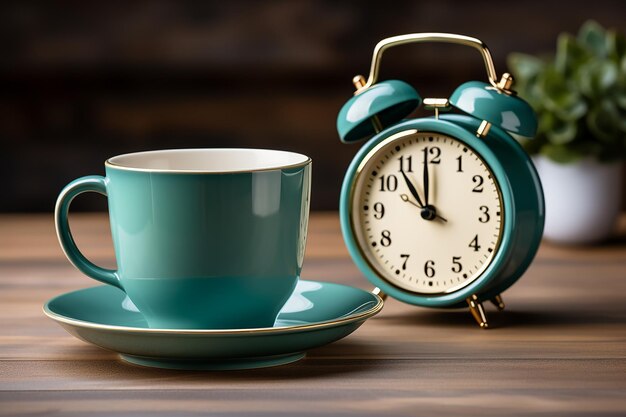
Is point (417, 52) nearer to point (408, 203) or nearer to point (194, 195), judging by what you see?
point (408, 203)

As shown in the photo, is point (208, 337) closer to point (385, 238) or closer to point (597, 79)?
point (385, 238)

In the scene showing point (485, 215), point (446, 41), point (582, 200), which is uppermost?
point (446, 41)

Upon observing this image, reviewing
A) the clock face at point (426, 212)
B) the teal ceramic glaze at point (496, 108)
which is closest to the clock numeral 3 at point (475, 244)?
the clock face at point (426, 212)

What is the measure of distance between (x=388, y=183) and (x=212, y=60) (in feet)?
3.63

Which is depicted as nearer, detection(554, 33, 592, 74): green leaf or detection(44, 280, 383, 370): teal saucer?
detection(44, 280, 383, 370): teal saucer

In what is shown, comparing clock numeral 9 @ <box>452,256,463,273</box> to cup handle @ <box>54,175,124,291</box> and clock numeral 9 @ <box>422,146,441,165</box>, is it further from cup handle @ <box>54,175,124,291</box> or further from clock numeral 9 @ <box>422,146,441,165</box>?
cup handle @ <box>54,175,124,291</box>

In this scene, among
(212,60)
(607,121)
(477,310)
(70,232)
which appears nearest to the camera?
(70,232)

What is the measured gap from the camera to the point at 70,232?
0.82 m

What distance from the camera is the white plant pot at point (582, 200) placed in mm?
1376

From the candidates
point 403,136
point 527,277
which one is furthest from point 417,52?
point 403,136

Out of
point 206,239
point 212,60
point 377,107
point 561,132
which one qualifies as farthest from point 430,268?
point 212,60

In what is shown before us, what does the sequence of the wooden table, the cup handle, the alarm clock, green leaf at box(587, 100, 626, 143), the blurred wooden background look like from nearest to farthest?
the wooden table < the cup handle < the alarm clock < green leaf at box(587, 100, 626, 143) < the blurred wooden background

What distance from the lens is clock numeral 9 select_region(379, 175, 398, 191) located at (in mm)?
960

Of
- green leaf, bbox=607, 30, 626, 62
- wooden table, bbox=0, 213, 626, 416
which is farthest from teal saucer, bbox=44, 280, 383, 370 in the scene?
green leaf, bbox=607, 30, 626, 62
